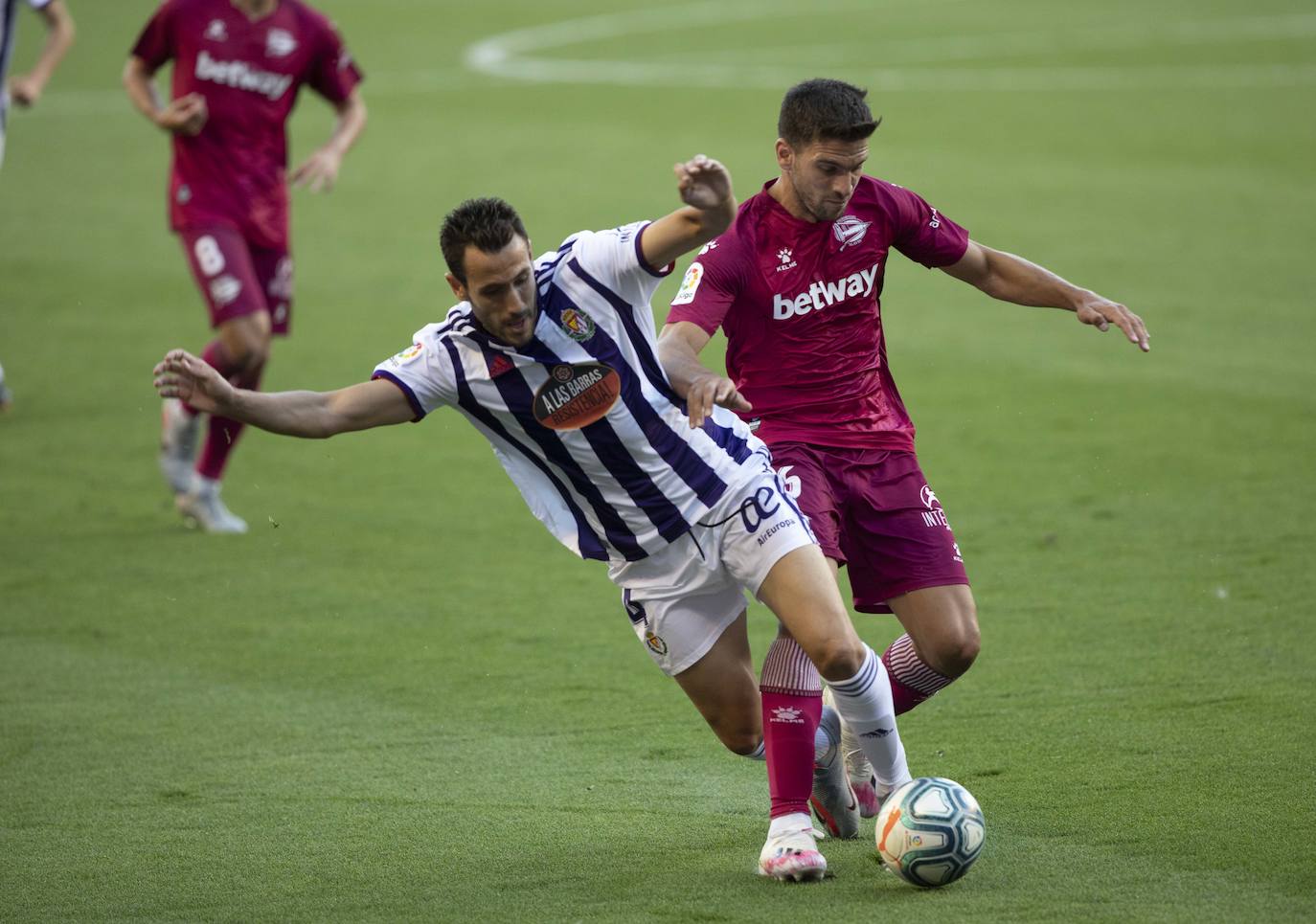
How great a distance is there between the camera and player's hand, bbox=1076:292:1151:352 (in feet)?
18.5

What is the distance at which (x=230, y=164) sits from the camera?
983 centimetres

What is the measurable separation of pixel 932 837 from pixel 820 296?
1821 mm

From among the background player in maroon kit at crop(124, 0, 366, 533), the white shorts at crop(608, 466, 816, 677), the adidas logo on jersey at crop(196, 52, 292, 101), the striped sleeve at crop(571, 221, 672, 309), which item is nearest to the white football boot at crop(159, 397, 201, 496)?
the background player in maroon kit at crop(124, 0, 366, 533)

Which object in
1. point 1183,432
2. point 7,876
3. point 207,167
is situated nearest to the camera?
point 7,876

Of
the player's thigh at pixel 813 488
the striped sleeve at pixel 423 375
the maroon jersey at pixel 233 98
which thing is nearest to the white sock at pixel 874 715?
the player's thigh at pixel 813 488

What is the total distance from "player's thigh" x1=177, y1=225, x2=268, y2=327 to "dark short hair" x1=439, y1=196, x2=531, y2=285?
475 centimetres

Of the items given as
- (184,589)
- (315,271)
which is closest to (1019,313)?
(315,271)

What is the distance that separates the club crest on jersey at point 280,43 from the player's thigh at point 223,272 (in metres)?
1.05

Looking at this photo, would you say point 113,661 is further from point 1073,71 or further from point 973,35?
point 973,35

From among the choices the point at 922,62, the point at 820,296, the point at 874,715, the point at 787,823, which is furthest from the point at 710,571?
the point at 922,62

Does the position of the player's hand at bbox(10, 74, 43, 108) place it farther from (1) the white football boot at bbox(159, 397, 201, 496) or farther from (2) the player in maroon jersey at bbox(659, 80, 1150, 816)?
(2) the player in maroon jersey at bbox(659, 80, 1150, 816)

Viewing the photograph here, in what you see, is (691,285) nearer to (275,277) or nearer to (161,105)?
(275,277)

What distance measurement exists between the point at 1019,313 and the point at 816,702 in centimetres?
981

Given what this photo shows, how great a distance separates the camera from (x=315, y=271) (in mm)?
16391
